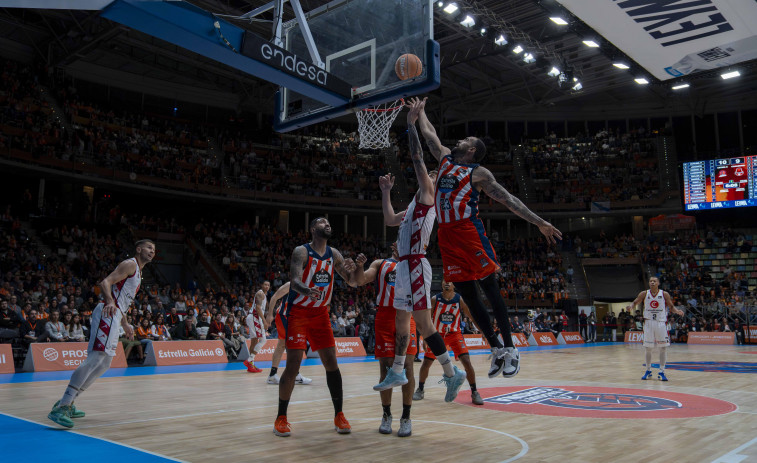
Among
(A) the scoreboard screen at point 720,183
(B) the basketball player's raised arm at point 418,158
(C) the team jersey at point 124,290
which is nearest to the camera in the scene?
(B) the basketball player's raised arm at point 418,158

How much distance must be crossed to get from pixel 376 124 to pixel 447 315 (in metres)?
3.58

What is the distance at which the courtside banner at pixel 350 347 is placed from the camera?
63.2 feet

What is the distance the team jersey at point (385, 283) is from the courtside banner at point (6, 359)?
9.45m

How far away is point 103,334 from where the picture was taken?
690 centimetres

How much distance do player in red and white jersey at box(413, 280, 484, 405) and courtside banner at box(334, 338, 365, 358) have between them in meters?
9.15

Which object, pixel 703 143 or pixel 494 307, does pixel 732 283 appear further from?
pixel 494 307

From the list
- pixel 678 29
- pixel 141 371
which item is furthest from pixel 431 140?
pixel 678 29

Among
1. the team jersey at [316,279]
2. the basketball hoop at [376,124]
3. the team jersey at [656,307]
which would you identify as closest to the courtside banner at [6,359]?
the basketball hoop at [376,124]

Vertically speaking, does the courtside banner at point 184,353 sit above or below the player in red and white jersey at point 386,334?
below

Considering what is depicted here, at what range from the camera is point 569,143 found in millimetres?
38844

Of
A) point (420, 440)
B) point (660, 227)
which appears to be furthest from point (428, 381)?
point (660, 227)

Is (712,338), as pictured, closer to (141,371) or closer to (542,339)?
(542,339)

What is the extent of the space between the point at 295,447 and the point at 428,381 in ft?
21.3

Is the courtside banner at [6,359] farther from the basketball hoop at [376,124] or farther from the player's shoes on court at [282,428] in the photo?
the player's shoes on court at [282,428]
